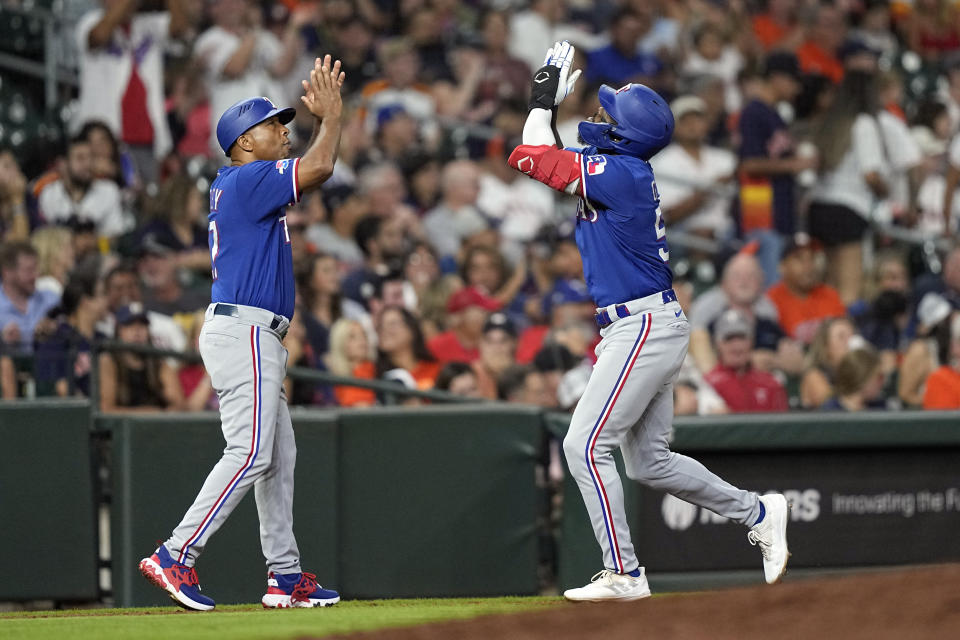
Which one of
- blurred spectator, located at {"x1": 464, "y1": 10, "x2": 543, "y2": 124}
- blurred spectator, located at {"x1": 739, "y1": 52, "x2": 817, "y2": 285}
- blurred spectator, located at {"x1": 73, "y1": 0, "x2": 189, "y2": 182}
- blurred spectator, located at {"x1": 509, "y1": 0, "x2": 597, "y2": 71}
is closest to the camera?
blurred spectator, located at {"x1": 73, "y1": 0, "x2": 189, "y2": 182}

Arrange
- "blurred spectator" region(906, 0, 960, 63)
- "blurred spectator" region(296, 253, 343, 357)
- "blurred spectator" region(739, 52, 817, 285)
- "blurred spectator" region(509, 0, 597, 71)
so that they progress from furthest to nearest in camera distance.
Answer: "blurred spectator" region(906, 0, 960, 63), "blurred spectator" region(509, 0, 597, 71), "blurred spectator" region(739, 52, 817, 285), "blurred spectator" region(296, 253, 343, 357)

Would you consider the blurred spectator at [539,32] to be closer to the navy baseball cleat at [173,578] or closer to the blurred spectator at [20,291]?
the blurred spectator at [20,291]

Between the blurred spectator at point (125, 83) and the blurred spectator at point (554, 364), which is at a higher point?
the blurred spectator at point (125, 83)

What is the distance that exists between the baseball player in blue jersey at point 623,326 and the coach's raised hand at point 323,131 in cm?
66

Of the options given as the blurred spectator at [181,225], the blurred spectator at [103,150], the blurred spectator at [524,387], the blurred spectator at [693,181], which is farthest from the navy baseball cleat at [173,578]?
the blurred spectator at [693,181]

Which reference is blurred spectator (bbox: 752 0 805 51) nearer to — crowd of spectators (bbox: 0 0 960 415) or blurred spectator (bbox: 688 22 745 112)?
crowd of spectators (bbox: 0 0 960 415)

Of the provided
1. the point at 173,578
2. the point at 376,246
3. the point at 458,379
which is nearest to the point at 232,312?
the point at 173,578

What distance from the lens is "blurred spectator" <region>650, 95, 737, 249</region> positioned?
10719mm

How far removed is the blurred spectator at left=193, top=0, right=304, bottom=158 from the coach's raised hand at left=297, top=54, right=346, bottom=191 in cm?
482

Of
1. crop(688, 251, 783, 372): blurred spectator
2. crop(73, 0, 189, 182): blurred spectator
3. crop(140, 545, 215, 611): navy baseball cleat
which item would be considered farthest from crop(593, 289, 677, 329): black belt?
crop(73, 0, 189, 182): blurred spectator

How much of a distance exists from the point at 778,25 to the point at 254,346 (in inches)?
328

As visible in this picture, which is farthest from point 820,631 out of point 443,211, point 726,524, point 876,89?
point 876,89

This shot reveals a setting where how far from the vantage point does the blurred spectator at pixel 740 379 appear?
8.35 meters

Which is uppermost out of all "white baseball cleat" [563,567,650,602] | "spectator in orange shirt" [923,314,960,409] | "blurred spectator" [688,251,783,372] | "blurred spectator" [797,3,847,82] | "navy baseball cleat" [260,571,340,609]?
"blurred spectator" [797,3,847,82]
